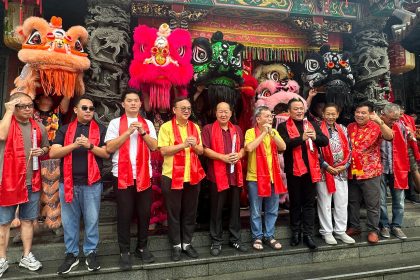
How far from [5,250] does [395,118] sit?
17.0 feet

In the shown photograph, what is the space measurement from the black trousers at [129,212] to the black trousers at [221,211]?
0.80m

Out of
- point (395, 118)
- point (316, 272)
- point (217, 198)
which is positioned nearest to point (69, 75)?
point (217, 198)

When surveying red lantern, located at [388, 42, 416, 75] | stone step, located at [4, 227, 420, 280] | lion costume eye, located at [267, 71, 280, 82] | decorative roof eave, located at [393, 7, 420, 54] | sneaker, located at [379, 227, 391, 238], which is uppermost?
red lantern, located at [388, 42, 416, 75]

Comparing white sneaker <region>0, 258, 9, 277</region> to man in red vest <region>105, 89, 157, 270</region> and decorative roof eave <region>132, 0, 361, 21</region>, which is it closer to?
man in red vest <region>105, 89, 157, 270</region>

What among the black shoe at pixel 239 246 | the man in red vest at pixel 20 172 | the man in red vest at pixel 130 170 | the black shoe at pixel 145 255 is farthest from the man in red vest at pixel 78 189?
the black shoe at pixel 239 246

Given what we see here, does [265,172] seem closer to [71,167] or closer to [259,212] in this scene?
[259,212]

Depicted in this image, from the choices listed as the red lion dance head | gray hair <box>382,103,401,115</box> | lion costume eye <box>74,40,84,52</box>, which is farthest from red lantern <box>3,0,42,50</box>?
gray hair <box>382,103,401,115</box>

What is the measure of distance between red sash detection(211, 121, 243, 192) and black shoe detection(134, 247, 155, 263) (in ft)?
3.44

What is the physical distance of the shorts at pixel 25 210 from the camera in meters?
3.22

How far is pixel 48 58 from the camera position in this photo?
386 cm

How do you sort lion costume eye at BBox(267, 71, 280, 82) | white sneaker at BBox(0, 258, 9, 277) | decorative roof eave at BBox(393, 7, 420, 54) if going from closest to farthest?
decorative roof eave at BBox(393, 7, 420, 54)
white sneaker at BBox(0, 258, 9, 277)
lion costume eye at BBox(267, 71, 280, 82)

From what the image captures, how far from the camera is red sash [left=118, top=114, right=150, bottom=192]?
331 cm

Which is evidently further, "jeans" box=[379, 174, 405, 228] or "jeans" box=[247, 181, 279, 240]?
"jeans" box=[379, 174, 405, 228]

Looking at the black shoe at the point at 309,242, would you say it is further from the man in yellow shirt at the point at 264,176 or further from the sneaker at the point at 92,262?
the sneaker at the point at 92,262
